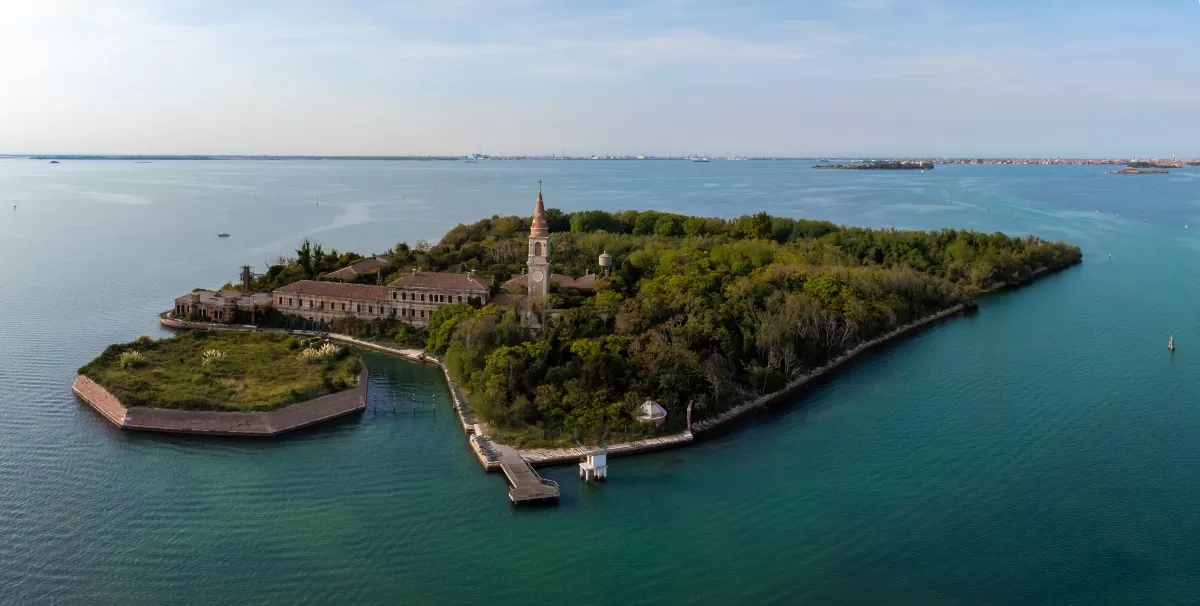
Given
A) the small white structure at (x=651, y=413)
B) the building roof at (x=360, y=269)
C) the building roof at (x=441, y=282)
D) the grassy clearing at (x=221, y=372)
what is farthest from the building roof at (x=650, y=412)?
the building roof at (x=360, y=269)

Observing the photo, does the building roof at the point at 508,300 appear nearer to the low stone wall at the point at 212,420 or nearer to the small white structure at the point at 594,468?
the low stone wall at the point at 212,420

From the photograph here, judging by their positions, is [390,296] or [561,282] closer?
[390,296]

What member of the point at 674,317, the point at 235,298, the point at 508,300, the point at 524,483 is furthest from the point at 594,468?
the point at 235,298

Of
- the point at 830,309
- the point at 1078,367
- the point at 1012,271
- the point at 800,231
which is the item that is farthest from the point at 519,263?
the point at 1012,271

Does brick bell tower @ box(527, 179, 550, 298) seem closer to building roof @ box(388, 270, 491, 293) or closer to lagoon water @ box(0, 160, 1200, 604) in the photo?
building roof @ box(388, 270, 491, 293)

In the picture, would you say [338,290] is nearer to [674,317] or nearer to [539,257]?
[539,257]

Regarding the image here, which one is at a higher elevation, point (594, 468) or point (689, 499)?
point (594, 468)

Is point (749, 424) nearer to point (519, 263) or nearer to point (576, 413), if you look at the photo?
point (576, 413)

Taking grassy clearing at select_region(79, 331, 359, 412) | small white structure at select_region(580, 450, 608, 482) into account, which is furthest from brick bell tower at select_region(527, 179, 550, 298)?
small white structure at select_region(580, 450, 608, 482)
